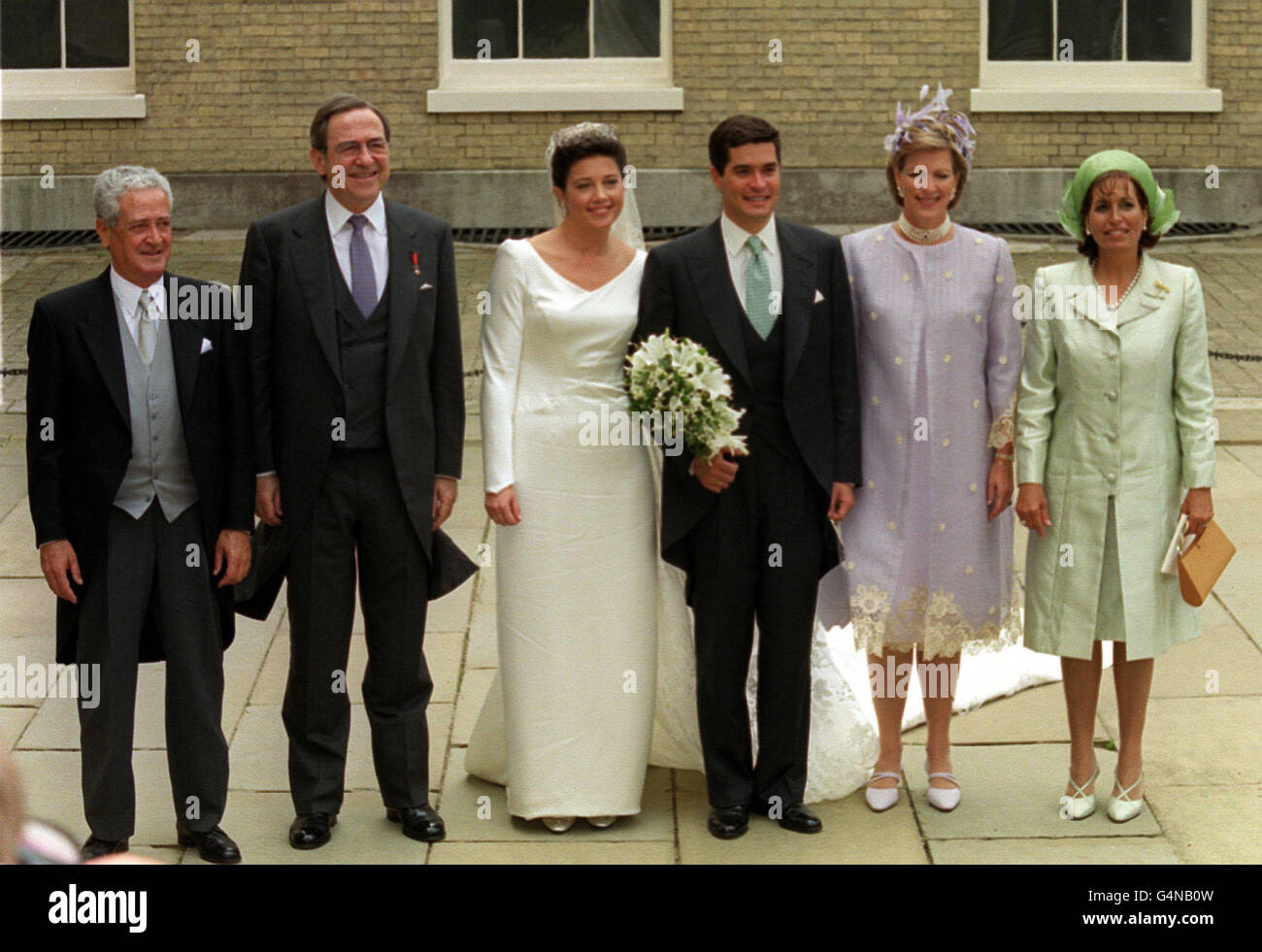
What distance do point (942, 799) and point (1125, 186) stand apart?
1.91 metres

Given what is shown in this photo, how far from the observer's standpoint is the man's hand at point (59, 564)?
5.20m

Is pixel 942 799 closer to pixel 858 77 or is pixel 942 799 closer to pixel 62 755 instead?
pixel 62 755

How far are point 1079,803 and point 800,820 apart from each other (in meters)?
0.85

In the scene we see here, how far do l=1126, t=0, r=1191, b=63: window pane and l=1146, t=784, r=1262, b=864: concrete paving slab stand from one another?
11.2 metres

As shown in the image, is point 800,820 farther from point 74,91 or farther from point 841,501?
point 74,91

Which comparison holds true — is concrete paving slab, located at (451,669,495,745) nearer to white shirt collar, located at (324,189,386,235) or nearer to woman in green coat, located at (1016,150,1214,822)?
white shirt collar, located at (324,189,386,235)

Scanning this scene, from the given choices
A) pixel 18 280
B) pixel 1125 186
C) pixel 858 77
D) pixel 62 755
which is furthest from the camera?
pixel 858 77

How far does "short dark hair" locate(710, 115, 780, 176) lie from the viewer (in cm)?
538

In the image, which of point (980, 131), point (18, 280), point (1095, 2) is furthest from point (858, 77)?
point (18, 280)

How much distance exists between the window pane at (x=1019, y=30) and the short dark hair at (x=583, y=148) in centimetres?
1107

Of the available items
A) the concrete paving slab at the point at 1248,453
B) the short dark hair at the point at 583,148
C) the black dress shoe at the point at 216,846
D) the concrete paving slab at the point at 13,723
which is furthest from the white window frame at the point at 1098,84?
the black dress shoe at the point at 216,846

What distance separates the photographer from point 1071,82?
15867 millimetres

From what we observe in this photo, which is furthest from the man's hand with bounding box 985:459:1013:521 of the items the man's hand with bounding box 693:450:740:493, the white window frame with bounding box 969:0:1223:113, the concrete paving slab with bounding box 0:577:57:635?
the white window frame with bounding box 969:0:1223:113

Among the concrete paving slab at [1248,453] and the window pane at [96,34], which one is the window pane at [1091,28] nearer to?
the concrete paving slab at [1248,453]
